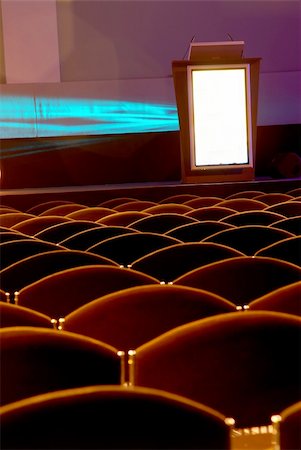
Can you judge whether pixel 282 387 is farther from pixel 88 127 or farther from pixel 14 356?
pixel 88 127

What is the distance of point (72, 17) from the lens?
10.3 metres

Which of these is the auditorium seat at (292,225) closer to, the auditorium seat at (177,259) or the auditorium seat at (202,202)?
the auditorium seat at (177,259)

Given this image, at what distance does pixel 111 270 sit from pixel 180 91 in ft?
17.5

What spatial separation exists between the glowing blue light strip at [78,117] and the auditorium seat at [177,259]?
7432mm

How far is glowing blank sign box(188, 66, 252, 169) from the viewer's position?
752 centimetres

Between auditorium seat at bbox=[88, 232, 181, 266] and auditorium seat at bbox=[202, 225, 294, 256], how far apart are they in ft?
0.96

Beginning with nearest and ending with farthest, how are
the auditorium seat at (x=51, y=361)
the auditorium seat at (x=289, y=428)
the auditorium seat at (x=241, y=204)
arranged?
1. the auditorium seat at (x=289, y=428)
2. the auditorium seat at (x=51, y=361)
3. the auditorium seat at (x=241, y=204)

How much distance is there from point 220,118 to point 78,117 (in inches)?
129

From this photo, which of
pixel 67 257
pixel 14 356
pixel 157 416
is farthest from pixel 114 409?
pixel 67 257

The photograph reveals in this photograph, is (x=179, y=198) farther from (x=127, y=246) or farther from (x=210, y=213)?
(x=127, y=246)

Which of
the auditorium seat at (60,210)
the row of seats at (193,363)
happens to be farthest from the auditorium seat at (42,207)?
the row of seats at (193,363)

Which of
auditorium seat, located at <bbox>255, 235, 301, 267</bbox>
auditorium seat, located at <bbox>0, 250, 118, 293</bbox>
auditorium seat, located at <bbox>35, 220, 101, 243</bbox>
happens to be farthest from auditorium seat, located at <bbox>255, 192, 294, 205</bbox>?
auditorium seat, located at <bbox>0, 250, 118, 293</bbox>

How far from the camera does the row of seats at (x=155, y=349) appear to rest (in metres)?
1.09

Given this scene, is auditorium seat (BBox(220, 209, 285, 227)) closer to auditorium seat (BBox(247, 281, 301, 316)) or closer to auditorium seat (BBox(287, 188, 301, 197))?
auditorium seat (BBox(247, 281, 301, 316))
